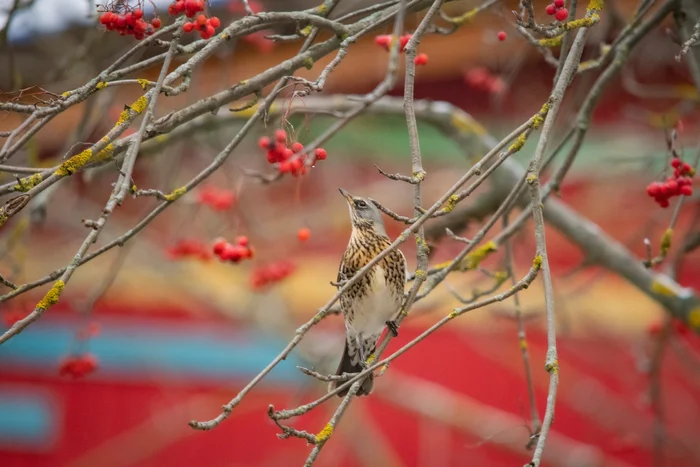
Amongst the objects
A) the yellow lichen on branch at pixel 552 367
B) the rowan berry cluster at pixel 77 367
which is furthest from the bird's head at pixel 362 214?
the yellow lichen on branch at pixel 552 367

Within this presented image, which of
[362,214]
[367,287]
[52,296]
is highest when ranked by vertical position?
[362,214]

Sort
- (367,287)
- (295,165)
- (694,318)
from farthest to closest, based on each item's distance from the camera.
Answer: (694,318), (367,287), (295,165)

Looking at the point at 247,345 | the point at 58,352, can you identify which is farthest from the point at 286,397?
the point at 58,352

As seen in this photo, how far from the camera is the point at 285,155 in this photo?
201 cm

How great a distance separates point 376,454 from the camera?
4590mm

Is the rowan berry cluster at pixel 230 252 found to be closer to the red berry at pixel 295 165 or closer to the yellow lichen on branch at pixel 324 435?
the red berry at pixel 295 165

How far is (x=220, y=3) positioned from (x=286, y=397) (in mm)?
3012

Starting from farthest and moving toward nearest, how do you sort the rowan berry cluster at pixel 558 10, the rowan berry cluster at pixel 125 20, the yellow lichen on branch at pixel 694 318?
the yellow lichen on branch at pixel 694 318, the rowan berry cluster at pixel 558 10, the rowan berry cluster at pixel 125 20

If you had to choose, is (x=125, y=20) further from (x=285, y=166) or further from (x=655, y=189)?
(x=655, y=189)

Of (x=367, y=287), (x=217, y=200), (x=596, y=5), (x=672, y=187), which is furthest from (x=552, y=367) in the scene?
(x=217, y=200)

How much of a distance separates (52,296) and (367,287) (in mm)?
1547

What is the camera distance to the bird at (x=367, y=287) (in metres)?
2.89

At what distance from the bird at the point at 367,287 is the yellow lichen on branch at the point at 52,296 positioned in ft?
4.67

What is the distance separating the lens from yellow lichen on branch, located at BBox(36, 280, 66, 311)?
4.65 ft
